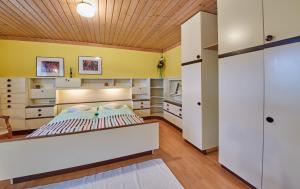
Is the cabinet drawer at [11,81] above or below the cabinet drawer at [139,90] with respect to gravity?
above

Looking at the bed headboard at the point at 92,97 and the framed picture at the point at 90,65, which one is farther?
the framed picture at the point at 90,65

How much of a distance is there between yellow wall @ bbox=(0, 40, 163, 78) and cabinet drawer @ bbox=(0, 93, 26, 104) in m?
0.62

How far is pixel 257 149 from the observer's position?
1.64m

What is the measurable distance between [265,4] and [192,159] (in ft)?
7.24

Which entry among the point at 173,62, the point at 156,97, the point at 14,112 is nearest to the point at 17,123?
the point at 14,112

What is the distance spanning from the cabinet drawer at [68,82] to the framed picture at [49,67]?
0.33 metres

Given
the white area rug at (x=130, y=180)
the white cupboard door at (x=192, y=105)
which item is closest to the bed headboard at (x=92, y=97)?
the white cupboard door at (x=192, y=105)

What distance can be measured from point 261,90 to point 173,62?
10.6ft

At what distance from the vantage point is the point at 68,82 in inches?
153

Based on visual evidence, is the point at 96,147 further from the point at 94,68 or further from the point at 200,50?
the point at 94,68

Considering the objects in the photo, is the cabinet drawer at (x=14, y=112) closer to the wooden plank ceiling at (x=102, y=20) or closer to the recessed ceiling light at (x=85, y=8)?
the wooden plank ceiling at (x=102, y=20)

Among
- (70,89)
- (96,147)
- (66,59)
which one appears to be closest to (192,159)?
(96,147)

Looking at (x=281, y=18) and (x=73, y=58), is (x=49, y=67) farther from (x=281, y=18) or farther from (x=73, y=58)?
(x=281, y=18)

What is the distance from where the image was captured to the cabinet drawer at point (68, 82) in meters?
3.81
